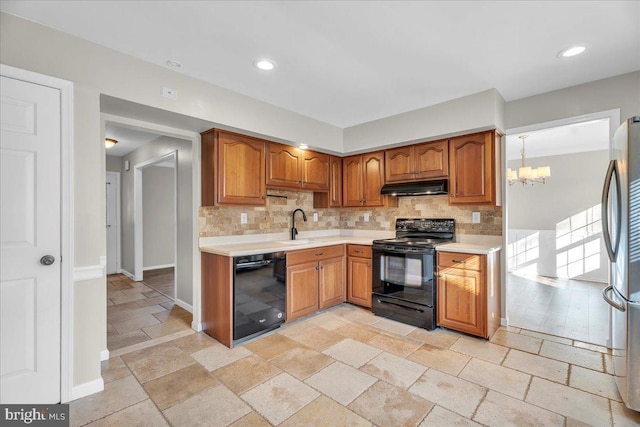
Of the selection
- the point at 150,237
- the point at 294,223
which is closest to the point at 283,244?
the point at 294,223

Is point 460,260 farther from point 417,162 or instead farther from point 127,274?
point 127,274

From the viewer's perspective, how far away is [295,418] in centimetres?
185

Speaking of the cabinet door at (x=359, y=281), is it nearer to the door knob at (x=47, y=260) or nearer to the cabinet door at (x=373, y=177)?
the cabinet door at (x=373, y=177)

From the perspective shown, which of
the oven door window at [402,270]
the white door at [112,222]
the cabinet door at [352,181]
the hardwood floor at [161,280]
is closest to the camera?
the oven door window at [402,270]

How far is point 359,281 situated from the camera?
154 inches

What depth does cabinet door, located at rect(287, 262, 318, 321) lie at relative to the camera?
3.31 meters

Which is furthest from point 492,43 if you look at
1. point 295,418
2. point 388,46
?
point 295,418

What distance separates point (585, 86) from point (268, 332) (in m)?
4.09

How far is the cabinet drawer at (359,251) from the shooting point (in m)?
3.83

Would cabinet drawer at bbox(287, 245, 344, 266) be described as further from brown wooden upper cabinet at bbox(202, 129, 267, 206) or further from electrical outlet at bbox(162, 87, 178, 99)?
electrical outlet at bbox(162, 87, 178, 99)

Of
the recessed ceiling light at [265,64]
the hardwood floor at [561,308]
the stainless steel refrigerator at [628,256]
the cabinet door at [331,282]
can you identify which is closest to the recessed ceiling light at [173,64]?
the recessed ceiling light at [265,64]

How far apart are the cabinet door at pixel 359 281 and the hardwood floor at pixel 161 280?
273 cm

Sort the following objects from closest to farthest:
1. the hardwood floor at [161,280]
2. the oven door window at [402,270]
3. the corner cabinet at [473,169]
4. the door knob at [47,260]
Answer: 1. the door knob at [47,260]
2. the corner cabinet at [473,169]
3. the oven door window at [402,270]
4. the hardwood floor at [161,280]

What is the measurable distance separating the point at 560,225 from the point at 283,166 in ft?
18.3
